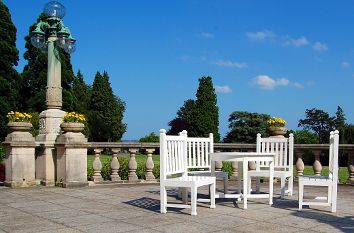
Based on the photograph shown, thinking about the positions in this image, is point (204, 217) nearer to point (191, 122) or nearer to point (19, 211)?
point (19, 211)

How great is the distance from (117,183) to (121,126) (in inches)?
2069

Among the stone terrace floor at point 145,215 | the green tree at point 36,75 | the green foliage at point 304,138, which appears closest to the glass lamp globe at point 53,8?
the stone terrace floor at point 145,215

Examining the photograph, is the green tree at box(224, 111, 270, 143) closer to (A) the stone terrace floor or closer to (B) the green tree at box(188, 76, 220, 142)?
(B) the green tree at box(188, 76, 220, 142)

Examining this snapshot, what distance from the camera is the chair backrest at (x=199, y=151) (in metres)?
7.27

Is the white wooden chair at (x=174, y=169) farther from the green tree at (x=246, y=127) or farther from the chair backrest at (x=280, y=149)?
the green tree at (x=246, y=127)

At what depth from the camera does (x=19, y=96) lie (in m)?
34.2

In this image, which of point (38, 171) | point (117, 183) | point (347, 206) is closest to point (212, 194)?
point (347, 206)

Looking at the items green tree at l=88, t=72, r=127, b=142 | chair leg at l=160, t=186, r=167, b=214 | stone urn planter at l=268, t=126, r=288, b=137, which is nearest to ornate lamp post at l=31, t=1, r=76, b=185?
chair leg at l=160, t=186, r=167, b=214

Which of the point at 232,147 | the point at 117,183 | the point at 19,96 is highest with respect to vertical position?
the point at 19,96

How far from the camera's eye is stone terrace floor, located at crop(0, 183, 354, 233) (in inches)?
197

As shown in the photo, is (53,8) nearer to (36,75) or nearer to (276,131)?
(276,131)

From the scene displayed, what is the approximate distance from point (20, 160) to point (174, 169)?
4.42 m

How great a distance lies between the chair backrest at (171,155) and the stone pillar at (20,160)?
422 cm

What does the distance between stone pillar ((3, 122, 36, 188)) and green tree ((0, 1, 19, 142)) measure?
23.5m
